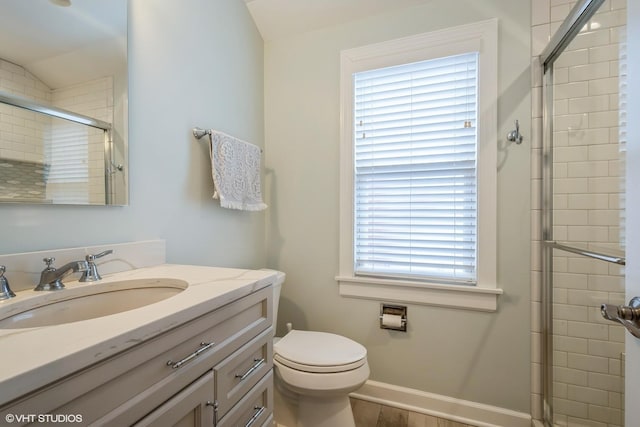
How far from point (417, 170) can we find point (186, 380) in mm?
1470

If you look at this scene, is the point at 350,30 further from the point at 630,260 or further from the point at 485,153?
the point at 630,260

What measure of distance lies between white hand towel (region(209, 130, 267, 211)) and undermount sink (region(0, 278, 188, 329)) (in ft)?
1.88

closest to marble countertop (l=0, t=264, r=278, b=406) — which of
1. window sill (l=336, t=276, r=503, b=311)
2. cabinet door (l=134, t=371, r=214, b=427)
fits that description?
cabinet door (l=134, t=371, r=214, b=427)

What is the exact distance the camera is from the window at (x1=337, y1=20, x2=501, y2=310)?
1.53 meters

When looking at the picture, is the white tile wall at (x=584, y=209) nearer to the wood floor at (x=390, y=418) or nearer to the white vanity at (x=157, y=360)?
the wood floor at (x=390, y=418)

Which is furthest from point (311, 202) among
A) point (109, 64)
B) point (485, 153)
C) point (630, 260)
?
point (630, 260)

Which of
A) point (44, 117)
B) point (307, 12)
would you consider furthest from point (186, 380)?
point (307, 12)

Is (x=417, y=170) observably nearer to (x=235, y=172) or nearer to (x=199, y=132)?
(x=235, y=172)

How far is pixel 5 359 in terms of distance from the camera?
1.38 feet

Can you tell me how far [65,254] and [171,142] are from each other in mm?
610

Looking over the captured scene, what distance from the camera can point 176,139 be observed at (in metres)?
1.32

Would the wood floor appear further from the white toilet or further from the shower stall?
the shower stall

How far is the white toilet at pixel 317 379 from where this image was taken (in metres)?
1.27

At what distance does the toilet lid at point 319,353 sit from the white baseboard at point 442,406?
504 mm
